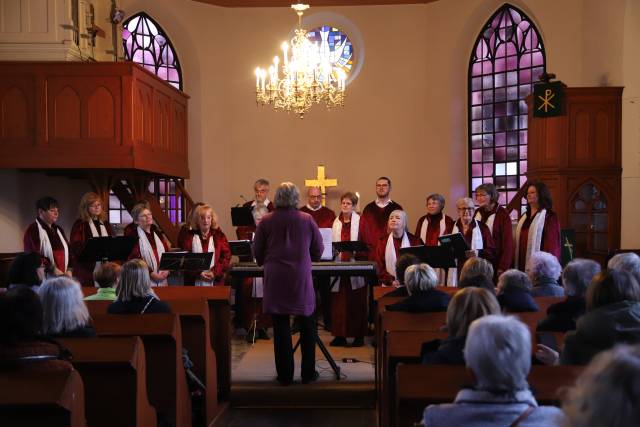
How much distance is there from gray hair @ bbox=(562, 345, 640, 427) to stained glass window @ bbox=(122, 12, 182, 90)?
44.3ft

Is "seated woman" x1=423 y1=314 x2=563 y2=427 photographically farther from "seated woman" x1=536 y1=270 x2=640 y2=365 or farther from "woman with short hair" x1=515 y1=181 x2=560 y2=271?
"woman with short hair" x1=515 y1=181 x2=560 y2=271

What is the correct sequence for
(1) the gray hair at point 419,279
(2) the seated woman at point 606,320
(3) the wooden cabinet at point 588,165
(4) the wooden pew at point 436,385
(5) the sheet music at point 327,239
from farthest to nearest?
1. (3) the wooden cabinet at point 588,165
2. (5) the sheet music at point 327,239
3. (1) the gray hair at point 419,279
4. (2) the seated woman at point 606,320
5. (4) the wooden pew at point 436,385

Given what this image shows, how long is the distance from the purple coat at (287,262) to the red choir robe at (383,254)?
220 cm

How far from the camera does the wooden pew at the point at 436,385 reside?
312 centimetres

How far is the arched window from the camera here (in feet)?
45.8

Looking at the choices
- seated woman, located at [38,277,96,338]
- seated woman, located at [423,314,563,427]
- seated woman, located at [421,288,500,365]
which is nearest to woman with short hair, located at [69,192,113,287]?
seated woman, located at [38,277,96,338]

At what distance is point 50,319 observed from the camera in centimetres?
414

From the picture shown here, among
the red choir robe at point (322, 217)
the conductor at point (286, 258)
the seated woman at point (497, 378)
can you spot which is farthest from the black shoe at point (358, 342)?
the seated woman at point (497, 378)

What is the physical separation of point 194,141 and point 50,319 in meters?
10.6

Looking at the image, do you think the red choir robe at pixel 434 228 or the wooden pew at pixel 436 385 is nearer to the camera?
the wooden pew at pixel 436 385

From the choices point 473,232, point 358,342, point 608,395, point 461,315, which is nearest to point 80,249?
point 358,342

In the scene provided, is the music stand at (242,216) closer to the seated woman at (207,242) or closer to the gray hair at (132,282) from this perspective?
the seated woman at (207,242)

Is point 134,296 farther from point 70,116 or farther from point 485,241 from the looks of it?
point 70,116

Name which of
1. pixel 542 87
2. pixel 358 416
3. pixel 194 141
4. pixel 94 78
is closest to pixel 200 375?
pixel 358 416
